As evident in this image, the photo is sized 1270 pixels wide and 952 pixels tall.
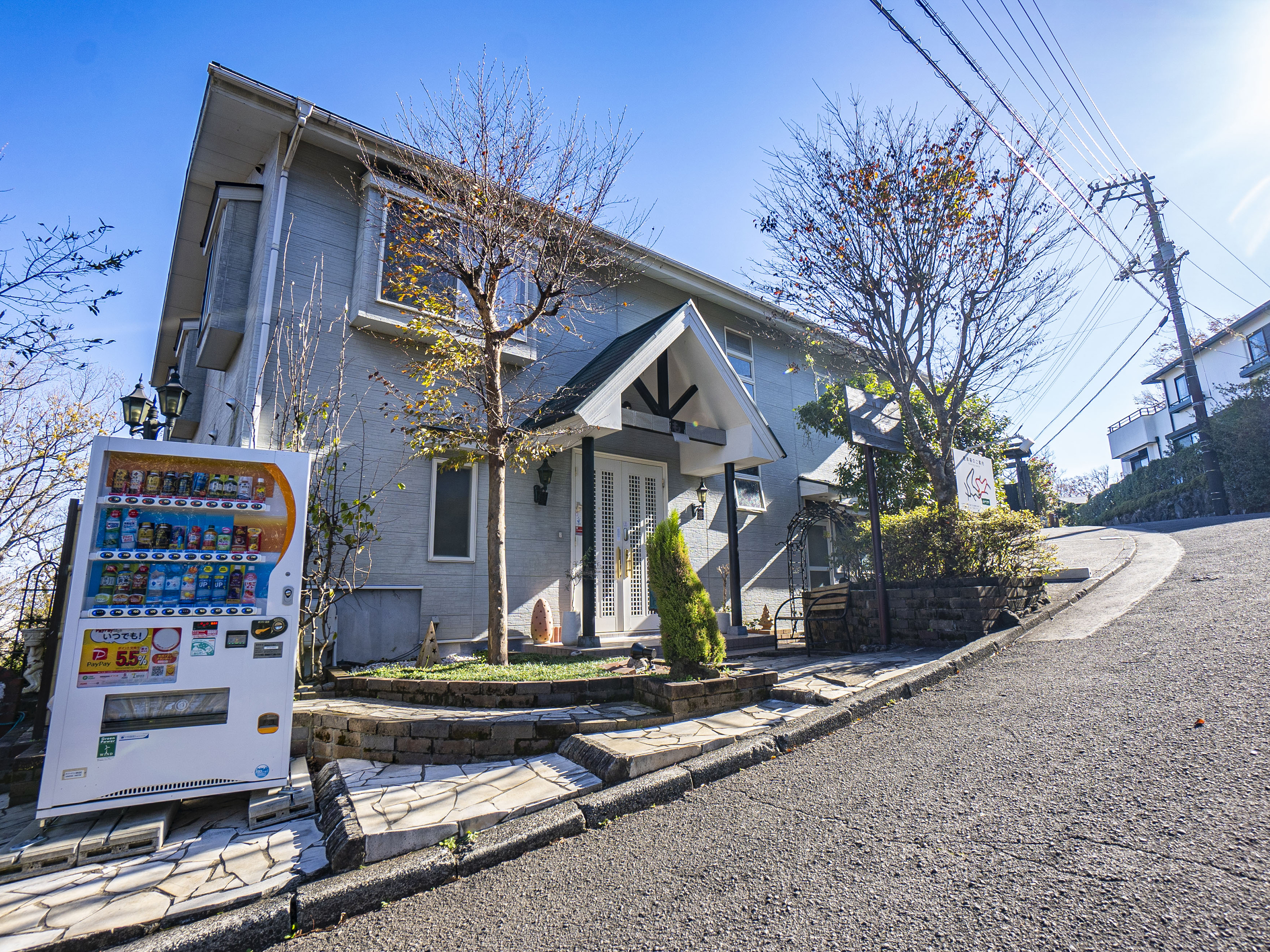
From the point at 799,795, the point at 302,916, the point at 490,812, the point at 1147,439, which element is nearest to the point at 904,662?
the point at 799,795

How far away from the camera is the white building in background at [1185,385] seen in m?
25.1

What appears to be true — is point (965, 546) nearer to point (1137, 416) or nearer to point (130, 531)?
point (130, 531)

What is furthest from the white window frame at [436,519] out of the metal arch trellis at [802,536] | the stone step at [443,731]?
the metal arch trellis at [802,536]

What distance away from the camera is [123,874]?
10.6 ft

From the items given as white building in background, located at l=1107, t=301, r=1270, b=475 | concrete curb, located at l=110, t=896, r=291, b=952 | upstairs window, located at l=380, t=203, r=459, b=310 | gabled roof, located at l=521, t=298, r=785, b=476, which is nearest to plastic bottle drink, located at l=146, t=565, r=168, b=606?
concrete curb, located at l=110, t=896, r=291, b=952

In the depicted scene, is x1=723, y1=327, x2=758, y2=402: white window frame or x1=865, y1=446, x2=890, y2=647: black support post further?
x1=723, y1=327, x2=758, y2=402: white window frame

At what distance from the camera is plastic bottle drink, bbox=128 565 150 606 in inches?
155

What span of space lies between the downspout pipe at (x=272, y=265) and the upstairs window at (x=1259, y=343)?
34403mm

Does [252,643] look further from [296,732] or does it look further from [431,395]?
[431,395]

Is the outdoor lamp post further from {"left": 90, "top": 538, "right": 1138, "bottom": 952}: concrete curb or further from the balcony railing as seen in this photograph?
the balcony railing

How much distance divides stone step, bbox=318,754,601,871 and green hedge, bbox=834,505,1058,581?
5606mm

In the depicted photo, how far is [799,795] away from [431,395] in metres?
5.64

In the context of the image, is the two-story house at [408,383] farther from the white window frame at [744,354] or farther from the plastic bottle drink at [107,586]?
the plastic bottle drink at [107,586]

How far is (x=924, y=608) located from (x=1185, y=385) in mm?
36068
